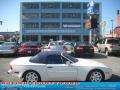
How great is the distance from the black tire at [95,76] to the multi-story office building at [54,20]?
76.2 meters

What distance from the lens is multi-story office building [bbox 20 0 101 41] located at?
86.8 m

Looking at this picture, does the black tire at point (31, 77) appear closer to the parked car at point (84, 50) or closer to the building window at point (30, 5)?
the parked car at point (84, 50)

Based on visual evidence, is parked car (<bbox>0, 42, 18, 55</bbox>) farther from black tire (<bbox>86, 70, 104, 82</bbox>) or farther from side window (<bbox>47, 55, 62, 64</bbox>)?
black tire (<bbox>86, 70, 104, 82</bbox>)

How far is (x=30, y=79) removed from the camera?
32.5 ft

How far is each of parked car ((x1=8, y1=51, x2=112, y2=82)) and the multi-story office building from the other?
76.2 metres

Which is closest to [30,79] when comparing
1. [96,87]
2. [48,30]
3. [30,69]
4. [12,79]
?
[30,69]

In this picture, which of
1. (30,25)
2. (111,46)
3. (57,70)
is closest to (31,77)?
(57,70)

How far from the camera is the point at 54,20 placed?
88.9m

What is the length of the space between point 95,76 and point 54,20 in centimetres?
7951

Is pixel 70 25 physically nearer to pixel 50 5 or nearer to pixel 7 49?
pixel 50 5

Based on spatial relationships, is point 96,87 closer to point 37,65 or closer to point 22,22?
point 37,65

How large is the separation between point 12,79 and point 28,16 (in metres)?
79.0

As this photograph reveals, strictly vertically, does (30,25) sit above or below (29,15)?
below

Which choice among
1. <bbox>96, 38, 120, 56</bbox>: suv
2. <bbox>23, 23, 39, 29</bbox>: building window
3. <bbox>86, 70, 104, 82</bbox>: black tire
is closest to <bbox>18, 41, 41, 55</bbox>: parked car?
<bbox>96, 38, 120, 56</bbox>: suv
